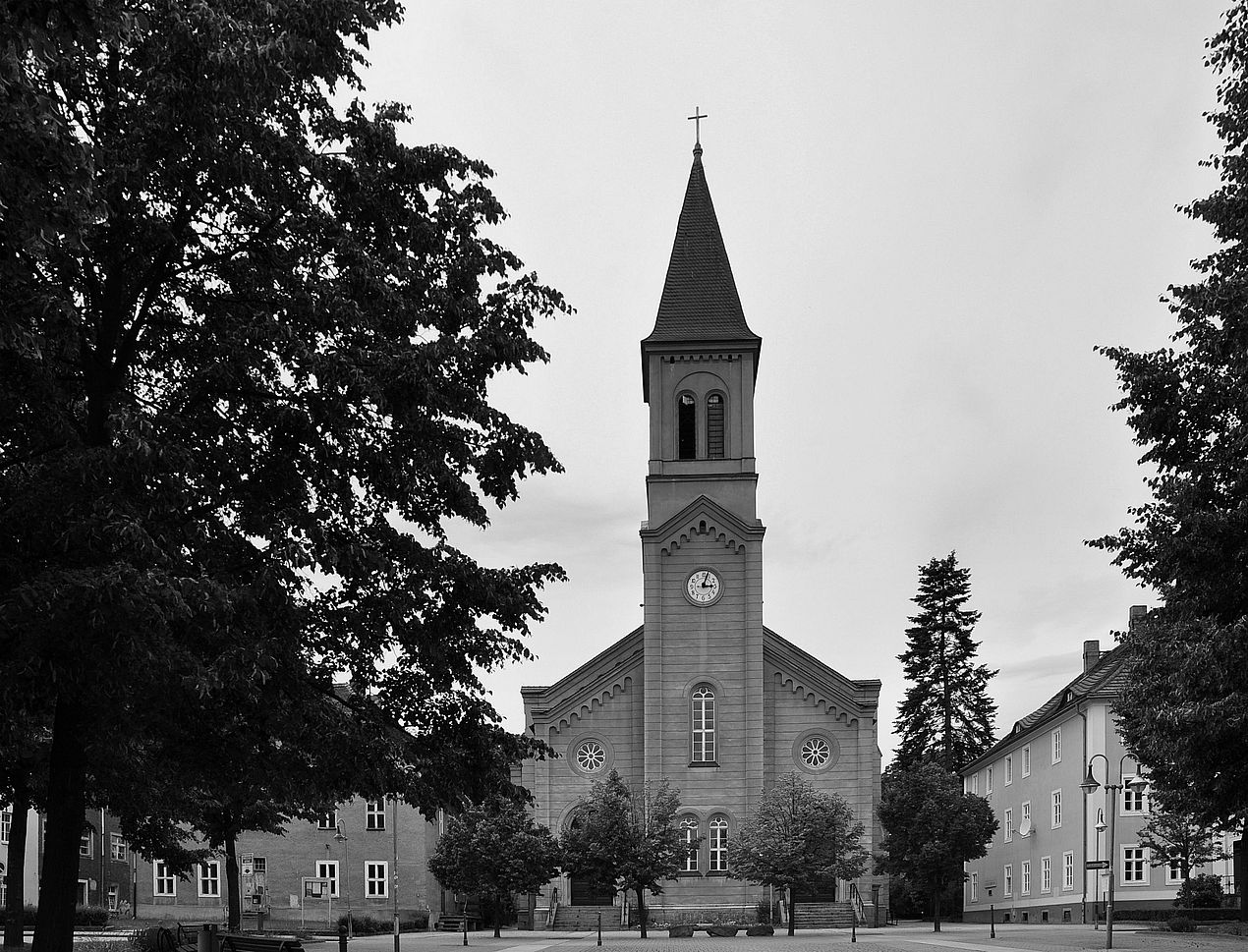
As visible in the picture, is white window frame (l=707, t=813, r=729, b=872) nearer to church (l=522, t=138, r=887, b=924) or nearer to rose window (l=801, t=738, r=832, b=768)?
church (l=522, t=138, r=887, b=924)

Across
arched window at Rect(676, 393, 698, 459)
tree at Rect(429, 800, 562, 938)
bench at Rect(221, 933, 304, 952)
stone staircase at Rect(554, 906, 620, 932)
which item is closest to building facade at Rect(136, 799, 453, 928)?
stone staircase at Rect(554, 906, 620, 932)

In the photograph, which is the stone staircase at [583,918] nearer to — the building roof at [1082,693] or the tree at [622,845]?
the tree at [622,845]

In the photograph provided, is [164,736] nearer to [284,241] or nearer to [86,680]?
[86,680]

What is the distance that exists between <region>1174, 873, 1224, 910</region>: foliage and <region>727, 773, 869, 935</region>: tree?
460 inches

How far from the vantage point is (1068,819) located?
61.2 m

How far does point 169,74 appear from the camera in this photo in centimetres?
1491

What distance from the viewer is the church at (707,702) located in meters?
60.1

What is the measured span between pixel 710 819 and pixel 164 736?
44916 millimetres

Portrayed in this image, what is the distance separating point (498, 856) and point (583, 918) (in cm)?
1012

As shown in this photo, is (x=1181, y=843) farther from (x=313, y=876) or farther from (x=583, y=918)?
(x=313, y=876)

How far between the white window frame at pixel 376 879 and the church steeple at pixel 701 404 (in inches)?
806

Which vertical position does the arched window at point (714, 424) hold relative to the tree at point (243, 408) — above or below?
above

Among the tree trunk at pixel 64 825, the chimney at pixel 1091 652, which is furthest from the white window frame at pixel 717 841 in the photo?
the tree trunk at pixel 64 825

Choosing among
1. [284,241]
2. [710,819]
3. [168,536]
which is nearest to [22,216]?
[168,536]
